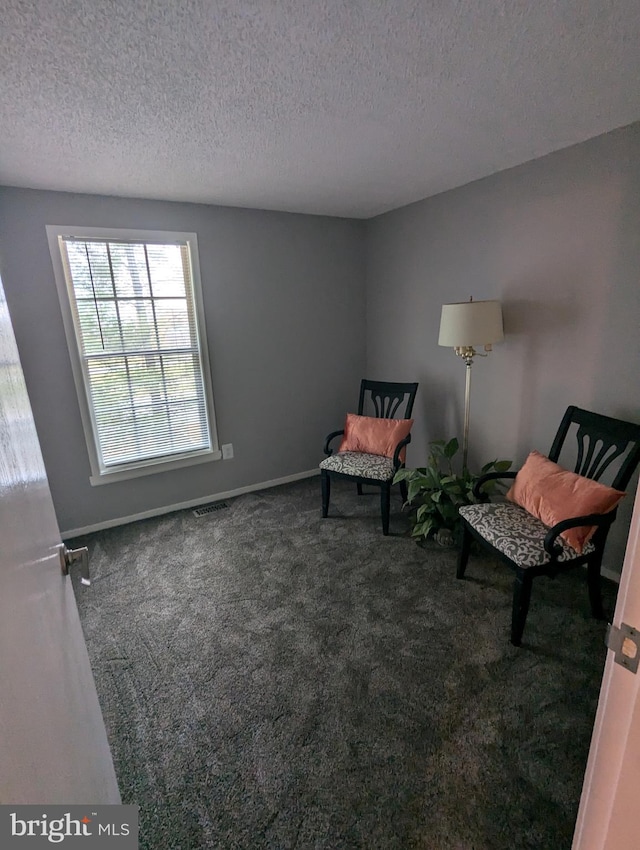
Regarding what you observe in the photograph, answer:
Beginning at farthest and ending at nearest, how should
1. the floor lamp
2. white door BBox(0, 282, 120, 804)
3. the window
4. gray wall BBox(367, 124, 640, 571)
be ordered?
the window < the floor lamp < gray wall BBox(367, 124, 640, 571) < white door BBox(0, 282, 120, 804)

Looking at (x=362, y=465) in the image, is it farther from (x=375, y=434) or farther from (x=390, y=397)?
(x=390, y=397)

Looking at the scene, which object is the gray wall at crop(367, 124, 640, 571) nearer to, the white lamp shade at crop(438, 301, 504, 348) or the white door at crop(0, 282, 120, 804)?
the white lamp shade at crop(438, 301, 504, 348)

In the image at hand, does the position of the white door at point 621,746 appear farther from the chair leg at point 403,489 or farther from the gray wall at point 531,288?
the chair leg at point 403,489

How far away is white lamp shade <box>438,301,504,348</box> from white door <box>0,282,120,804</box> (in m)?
2.15

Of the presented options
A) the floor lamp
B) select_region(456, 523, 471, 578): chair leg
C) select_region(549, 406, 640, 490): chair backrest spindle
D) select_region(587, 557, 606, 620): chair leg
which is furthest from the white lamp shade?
select_region(587, 557, 606, 620): chair leg

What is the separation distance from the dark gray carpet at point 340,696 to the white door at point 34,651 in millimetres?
441

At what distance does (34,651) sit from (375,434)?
259 cm

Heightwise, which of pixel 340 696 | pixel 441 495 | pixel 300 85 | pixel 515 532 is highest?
pixel 300 85

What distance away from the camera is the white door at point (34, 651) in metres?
0.54

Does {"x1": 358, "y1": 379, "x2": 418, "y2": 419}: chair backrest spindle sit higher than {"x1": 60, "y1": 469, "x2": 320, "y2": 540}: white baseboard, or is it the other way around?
{"x1": 358, "y1": 379, "x2": 418, "y2": 419}: chair backrest spindle

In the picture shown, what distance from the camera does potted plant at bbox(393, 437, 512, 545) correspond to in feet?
8.21

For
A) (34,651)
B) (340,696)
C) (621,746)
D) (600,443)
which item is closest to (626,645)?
(621,746)

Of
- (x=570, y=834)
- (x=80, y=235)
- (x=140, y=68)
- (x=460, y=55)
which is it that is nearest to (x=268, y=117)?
(x=140, y=68)

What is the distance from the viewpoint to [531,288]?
7.92 ft
